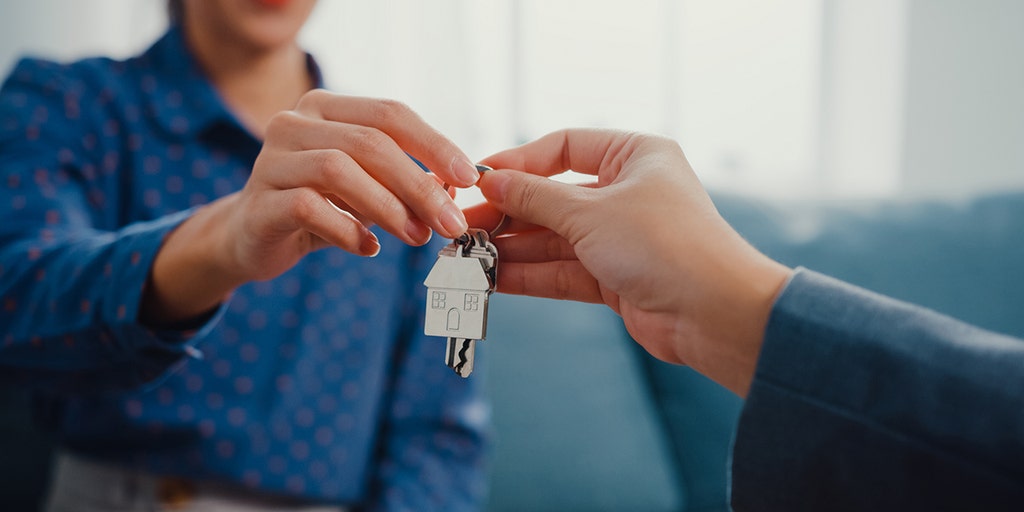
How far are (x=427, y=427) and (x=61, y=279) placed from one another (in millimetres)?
504

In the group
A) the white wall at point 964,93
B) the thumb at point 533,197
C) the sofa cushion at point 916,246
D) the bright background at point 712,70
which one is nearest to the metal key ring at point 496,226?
the thumb at point 533,197

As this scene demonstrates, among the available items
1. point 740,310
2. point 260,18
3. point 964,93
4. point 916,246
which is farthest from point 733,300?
point 964,93

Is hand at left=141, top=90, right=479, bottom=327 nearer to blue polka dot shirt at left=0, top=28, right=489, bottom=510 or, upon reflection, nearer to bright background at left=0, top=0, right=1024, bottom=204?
blue polka dot shirt at left=0, top=28, right=489, bottom=510

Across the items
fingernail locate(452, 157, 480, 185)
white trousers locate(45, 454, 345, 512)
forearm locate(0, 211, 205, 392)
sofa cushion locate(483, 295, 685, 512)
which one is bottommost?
sofa cushion locate(483, 295, 685, 512)

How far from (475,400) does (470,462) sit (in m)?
0.09

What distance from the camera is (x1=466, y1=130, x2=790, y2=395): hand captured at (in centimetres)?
54

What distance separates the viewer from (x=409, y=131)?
62 centimetres

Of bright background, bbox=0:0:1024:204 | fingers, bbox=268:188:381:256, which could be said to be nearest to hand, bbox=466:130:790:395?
fingers, bbox=268:188:381:256

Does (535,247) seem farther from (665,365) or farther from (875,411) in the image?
(665,365)

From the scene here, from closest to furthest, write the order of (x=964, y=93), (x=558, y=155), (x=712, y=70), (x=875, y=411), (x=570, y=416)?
(x=875, y=411) → (x=558, y=155) → (x=570, y=416) → (x=712, y=70) → (x=964, y=93)

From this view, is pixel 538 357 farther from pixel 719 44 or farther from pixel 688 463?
pixel 719 44

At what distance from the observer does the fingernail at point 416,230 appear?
609mm

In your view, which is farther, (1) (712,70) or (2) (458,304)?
(1) (712,70)

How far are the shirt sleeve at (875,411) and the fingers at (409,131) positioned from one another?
261mm
